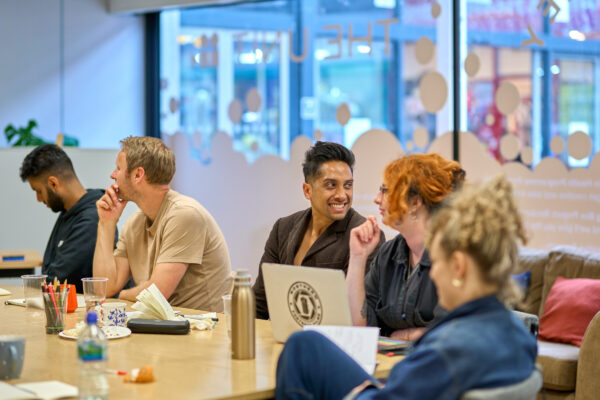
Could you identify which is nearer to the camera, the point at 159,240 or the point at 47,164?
the point at 159,240

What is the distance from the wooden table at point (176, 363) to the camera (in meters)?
1.99

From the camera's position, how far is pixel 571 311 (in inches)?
164

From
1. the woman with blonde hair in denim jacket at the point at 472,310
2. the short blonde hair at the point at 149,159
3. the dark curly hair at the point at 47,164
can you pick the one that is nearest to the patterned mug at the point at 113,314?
the short blonde hair at the point at 149,159

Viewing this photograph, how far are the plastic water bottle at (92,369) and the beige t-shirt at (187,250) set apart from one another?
165cm

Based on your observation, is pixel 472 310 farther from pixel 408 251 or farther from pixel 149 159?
pixel 149 159

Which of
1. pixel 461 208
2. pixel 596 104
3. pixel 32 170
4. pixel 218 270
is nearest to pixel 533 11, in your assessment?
pixel 596 104

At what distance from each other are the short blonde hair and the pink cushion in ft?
6.81

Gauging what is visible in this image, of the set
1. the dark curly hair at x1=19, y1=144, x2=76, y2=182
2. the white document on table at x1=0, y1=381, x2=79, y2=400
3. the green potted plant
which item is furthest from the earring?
the green potted plant

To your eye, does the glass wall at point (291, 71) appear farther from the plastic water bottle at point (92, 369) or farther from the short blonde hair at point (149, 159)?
the plastic water bottle at point (92, 369)

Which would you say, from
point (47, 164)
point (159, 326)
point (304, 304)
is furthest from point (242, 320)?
point (47, 164)

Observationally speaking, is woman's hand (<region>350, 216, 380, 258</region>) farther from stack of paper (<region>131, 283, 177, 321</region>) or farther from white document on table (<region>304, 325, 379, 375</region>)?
white document on table (<region>304, 325, 379, 375</region>)

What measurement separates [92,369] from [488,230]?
0.96 meters

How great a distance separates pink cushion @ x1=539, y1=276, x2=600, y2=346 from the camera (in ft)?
13.5

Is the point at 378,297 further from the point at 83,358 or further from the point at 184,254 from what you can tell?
the point at 83,358
